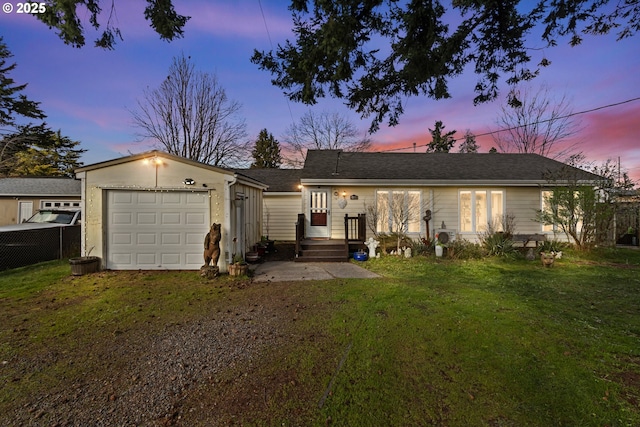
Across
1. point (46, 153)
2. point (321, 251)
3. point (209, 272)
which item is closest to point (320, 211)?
point (321, 251)

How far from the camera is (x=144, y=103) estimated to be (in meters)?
17.1

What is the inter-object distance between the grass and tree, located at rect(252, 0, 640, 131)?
3.40m

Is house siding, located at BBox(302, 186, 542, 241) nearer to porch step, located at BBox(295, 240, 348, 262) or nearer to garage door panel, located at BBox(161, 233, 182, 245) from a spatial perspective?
porch step, located at BBox(295, 240, 348, 262)

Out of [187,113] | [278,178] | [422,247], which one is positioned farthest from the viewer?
[187,113]

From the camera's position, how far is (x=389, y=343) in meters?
3.58

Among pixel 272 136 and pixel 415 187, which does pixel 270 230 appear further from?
pixel 272 136

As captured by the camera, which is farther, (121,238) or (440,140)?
(440,140)

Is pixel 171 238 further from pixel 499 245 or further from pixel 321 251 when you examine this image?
pixel 499 245

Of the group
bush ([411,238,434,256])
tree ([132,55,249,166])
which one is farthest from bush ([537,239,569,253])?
tree ([132,55,249,166])

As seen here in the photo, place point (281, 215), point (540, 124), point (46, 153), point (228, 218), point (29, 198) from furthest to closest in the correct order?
point (46, 153) < point (540, 124) < point (281, 215) < point (29, 198) < point (228, 218)

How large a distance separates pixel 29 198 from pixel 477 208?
21429 mm

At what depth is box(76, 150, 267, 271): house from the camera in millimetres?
7598

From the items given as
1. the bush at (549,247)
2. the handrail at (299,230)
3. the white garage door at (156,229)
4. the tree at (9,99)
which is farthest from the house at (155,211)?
the tree at (9,99)

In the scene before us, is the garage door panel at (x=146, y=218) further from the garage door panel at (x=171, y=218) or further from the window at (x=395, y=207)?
the window at (x=395, y=207)
